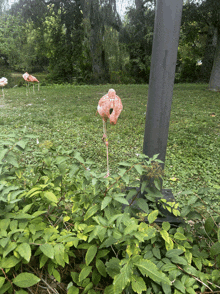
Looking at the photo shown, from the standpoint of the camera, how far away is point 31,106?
21.7 feet

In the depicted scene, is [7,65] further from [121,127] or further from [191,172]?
[191,172]

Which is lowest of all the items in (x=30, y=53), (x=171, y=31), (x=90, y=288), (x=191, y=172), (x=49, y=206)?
(x=191, y=172)

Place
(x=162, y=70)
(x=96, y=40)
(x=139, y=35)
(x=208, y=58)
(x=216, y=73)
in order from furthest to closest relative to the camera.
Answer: (x=208, y=58) < (x=96, y=40) < (x=139, y=35) < (x=216, y=73) < (x=162, y=70)

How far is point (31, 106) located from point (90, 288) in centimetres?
627

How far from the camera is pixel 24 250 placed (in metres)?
0.86

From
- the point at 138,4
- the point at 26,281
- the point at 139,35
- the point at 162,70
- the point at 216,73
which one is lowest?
the point at 26,281

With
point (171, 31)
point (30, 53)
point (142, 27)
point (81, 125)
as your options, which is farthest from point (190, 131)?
point (30, 53)

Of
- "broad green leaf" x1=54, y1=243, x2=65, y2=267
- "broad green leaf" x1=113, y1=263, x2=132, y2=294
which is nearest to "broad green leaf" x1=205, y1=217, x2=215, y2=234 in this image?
"broad green leaf" x1=113, y1=263, x2=132, y2=294

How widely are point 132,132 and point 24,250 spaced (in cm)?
375

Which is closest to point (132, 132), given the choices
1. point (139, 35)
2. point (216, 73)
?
point (216, 73)

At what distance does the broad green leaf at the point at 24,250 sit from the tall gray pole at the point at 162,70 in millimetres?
973

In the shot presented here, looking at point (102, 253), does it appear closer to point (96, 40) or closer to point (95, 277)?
point (95, 277)

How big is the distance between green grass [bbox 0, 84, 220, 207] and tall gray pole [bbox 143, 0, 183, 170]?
1160 mm

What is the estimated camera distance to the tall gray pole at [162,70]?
1.37 m
